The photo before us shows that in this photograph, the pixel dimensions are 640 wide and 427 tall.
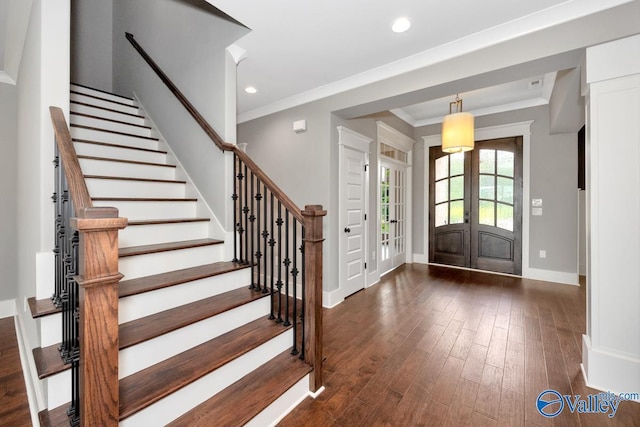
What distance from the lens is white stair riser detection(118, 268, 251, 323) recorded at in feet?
5.32

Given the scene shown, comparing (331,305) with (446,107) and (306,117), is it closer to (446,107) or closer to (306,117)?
(306,117)

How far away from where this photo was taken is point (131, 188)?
246 centimetres

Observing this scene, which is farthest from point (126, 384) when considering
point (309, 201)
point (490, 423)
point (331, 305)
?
point (309, 201)

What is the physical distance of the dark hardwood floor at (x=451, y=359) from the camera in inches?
66.3

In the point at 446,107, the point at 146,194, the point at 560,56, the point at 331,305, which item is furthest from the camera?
the point at 446,107

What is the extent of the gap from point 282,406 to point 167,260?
1260 millimetres

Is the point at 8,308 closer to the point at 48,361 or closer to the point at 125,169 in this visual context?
the point at 125,169

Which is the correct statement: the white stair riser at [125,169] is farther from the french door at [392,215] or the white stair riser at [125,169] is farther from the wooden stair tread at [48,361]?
the french door at [392,215]

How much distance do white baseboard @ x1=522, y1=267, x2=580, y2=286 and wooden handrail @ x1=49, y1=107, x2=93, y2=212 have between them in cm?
570

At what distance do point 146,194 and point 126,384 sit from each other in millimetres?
1724

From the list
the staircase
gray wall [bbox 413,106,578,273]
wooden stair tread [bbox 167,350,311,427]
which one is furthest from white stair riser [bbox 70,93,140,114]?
gray wall [bbox 413,106,578,273]

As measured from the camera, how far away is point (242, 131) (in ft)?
14.6

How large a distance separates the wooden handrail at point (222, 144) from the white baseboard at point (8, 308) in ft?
9.77

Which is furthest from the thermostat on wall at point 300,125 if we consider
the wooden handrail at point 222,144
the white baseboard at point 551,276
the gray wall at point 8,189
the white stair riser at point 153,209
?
the white baseboard at point 551,276
